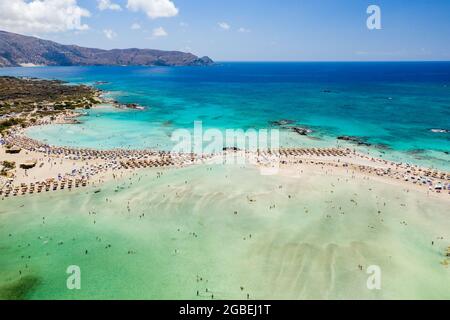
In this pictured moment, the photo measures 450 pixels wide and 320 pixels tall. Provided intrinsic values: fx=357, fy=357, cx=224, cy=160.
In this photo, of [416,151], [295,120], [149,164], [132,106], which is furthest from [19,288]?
[132,106]

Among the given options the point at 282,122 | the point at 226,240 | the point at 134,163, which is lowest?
the point at 226,240

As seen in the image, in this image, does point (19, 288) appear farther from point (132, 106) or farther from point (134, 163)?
point (132, 106)

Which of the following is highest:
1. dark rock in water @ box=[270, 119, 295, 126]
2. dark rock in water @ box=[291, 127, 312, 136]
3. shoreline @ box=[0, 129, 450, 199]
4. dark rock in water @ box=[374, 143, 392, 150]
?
dark rock in water @ box=[270, 119, 295, 126]

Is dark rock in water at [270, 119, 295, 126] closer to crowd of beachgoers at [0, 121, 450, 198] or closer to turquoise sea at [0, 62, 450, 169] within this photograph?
turquoise sea at [0, 62, 450, 169]

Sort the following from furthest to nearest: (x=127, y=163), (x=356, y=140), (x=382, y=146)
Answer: (x=356, y=140), (x=382, y=146), (x=127, y=163)

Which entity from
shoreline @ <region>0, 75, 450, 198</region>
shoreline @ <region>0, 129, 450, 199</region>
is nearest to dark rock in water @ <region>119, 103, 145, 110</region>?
shoreline @ <region>0, 75, 450, 198</region>

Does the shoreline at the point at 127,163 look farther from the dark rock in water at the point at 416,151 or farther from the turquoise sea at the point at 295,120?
the dark rock in water at the point at 416,151

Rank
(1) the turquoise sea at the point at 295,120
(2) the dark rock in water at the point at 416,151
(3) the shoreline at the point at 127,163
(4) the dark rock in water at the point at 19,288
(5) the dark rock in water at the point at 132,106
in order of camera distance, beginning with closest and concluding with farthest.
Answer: (4) the dark rock in water at the point at 19,288 → (3) the shoreline at the point at 127,163 → (2) the dark rock in water at the point at 416,151 → (1) the turquoise sea at the point at 295,120 → (5) the dark rock in water at the point at 132,106

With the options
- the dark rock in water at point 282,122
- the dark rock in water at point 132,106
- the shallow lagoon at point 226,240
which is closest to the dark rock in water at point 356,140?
the dark rock in water at point 282,122

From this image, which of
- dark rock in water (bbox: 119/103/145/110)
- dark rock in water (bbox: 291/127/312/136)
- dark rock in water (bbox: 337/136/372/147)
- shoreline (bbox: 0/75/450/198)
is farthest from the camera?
dark rock in water (bbox: 119/103/145/110)
